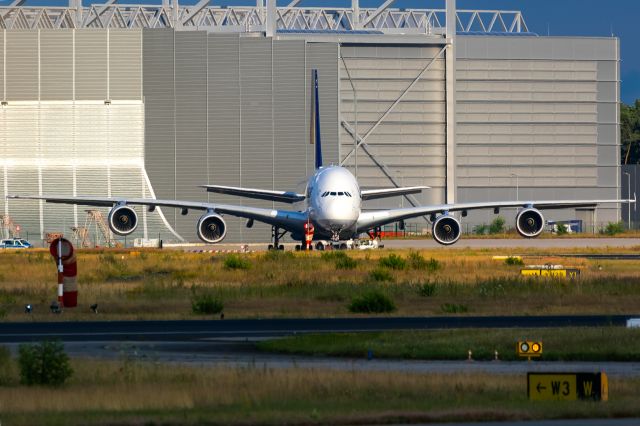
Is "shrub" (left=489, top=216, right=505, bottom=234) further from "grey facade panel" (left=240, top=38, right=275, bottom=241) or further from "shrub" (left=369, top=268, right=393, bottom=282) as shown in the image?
"shrub" (left=369, top=268, right=393, bottom=282)

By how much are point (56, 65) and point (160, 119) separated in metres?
10.4

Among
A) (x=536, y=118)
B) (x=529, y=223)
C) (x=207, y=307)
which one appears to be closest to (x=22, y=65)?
(x=536, y=118)

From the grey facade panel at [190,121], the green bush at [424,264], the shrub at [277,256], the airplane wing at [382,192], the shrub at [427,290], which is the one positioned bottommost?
the shrub at [427,290]

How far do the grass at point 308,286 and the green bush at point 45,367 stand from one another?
1420cm

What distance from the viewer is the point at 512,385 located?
21625 millimetres

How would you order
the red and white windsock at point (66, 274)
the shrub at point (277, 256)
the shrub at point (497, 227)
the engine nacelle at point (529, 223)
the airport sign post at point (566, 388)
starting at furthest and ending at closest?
the shrub at point (497, 227)
the engine nacelle at point (529, 223)
the shrub at point (277, 256)
the red and white windsock at point (66, 274)
the airport sign post at point (566, 388)

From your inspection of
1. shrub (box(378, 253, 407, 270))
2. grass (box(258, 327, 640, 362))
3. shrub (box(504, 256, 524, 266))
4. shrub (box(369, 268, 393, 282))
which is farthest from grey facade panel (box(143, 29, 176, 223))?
grass (box(258, 327, 640, 362))

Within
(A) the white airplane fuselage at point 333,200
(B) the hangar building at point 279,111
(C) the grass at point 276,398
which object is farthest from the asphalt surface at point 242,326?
(B) the hangar building at point 279,111

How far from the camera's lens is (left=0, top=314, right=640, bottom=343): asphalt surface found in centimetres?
3161

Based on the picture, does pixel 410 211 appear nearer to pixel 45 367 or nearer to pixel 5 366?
pixel 5 366

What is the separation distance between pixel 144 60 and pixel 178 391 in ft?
342

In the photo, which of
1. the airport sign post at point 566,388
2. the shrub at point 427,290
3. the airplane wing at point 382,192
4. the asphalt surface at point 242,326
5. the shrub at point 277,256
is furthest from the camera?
the airplane wing at point 382,192

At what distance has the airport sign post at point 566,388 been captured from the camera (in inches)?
779

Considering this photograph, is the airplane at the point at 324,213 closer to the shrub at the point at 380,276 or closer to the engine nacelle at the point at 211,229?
the engine nacelle at the point at 211,229
